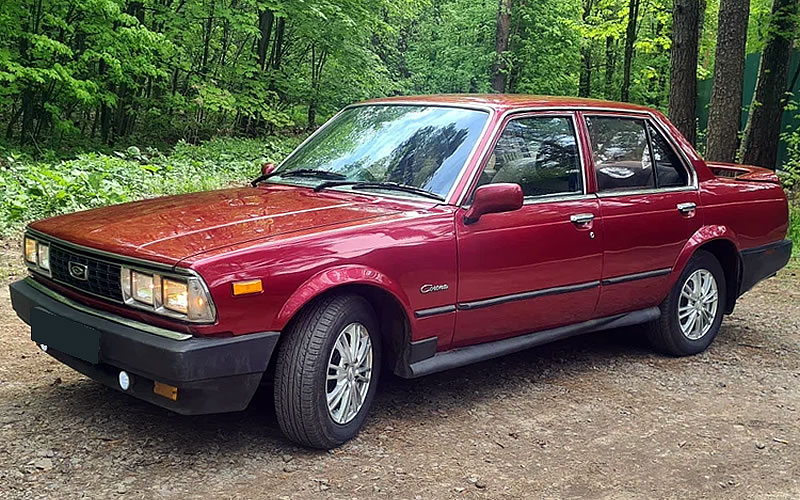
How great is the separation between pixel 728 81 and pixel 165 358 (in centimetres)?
959

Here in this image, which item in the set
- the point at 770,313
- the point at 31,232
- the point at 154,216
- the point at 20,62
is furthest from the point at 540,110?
the point at 20,62

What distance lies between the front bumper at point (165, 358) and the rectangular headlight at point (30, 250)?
55 centimetres

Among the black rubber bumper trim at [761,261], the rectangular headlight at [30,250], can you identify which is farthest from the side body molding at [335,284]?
the black rubber bumper trim at [761,261]

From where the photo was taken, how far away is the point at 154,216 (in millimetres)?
3914

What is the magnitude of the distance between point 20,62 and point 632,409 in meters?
13.2

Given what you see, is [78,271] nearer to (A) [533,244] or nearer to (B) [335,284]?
(B) [335,284]

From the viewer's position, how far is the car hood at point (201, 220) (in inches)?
135

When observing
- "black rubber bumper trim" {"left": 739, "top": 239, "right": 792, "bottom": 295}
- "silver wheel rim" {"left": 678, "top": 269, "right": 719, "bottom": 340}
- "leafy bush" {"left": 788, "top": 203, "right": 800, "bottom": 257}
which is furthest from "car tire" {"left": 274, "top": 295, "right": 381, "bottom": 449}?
"leafy bush" {"left": 788, "top": 203, "right": 800, "bottom": 257}

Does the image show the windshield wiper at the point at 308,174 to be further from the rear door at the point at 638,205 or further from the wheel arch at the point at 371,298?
the rear door at the point at 638,205

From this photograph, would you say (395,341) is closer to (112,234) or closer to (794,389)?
(112,234)

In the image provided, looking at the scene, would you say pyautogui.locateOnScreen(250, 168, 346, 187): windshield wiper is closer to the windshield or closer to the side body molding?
the windshield

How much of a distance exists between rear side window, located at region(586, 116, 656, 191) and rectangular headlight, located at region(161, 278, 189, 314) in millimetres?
2788

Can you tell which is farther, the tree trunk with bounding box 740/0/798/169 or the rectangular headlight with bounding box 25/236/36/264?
the tree trunk with bounding box 740/0/798/169

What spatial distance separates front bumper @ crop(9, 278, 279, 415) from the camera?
320 cm
